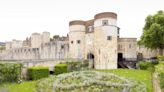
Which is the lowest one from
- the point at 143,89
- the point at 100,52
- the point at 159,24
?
the point at 143,89

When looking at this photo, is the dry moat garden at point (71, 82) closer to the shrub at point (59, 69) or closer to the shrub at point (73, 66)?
the shrub at point (59, 69)

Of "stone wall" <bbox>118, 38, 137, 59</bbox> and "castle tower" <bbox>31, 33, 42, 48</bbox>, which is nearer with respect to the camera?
"stone wall" <bbox>118, 38, 137, 59</bbox>

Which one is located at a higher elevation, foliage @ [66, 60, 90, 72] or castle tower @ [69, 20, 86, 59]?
castle tower @ [69, 20, 86, 59]

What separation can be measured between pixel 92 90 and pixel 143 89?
3.95 metres

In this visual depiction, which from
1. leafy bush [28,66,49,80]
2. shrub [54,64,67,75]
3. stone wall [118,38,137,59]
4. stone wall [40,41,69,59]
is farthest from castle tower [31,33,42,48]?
leafy bush [28,66,49,80]

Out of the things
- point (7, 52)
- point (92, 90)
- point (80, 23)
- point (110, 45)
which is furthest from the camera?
point (7, 52)

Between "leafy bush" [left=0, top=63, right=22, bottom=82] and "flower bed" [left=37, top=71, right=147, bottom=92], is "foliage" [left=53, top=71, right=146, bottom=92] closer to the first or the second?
"flower bed" [left=37, top=71, right=147, bottom=92]

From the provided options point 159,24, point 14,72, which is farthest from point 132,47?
point 14,72

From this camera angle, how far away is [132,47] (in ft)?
155

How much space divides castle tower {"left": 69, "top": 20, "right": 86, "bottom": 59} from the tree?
10.4 metres

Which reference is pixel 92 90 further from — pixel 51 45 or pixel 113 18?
pixel 51 45

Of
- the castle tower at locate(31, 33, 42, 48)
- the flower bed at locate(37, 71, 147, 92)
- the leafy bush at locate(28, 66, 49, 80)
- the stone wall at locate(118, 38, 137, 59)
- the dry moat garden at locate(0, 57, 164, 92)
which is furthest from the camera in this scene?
the castle tower at locate(31, 33, 42, 48)

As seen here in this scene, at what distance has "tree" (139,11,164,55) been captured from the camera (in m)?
39.2

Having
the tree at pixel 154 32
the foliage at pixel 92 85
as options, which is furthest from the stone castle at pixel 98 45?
the foliage at pixel 92 85
